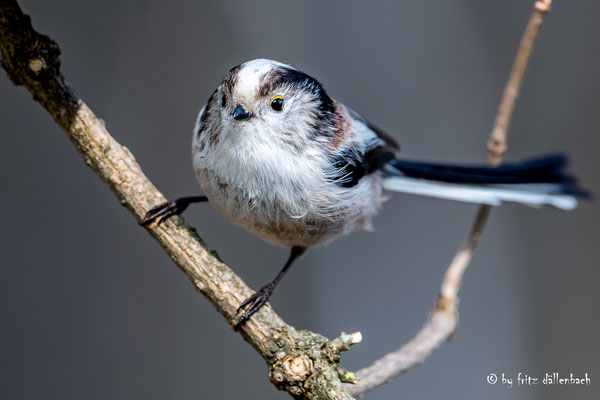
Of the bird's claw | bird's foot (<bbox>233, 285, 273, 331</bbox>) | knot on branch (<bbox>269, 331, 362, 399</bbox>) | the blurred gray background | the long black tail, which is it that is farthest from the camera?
the blurred gray background

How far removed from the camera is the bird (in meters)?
1.59

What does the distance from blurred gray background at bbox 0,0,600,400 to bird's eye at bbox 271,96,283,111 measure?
5.04 ft

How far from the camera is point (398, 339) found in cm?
328

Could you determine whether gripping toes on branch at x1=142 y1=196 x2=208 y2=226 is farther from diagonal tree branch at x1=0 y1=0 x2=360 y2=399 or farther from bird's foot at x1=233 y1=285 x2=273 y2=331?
bird's foot at x1=233 y1=285 x2=273 y2=331

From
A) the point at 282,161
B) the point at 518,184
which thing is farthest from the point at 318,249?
the point at 282,161

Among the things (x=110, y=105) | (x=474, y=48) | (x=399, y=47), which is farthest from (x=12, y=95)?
(x=474, y=48)

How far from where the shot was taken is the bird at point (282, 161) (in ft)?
5.23

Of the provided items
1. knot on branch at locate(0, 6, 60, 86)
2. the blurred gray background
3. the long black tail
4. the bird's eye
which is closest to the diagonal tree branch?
knot on branch at locate(0, 6, 60, 86)

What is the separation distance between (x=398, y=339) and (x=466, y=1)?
205 cm

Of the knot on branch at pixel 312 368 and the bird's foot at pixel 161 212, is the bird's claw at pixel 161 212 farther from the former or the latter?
the knot on branch at pixel 312 368

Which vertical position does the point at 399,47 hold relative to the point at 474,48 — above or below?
below

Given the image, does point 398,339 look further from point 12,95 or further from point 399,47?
point 12,95

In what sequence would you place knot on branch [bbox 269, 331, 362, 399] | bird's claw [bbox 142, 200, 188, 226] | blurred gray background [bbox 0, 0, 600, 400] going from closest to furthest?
knot on branch [bbox 269, 331, 362, 399] → bird's claw [bbox 142, 200, 188, 226] → blurred gray background [bbox 0, 0, 600, 400]

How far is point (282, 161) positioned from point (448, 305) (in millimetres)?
791
